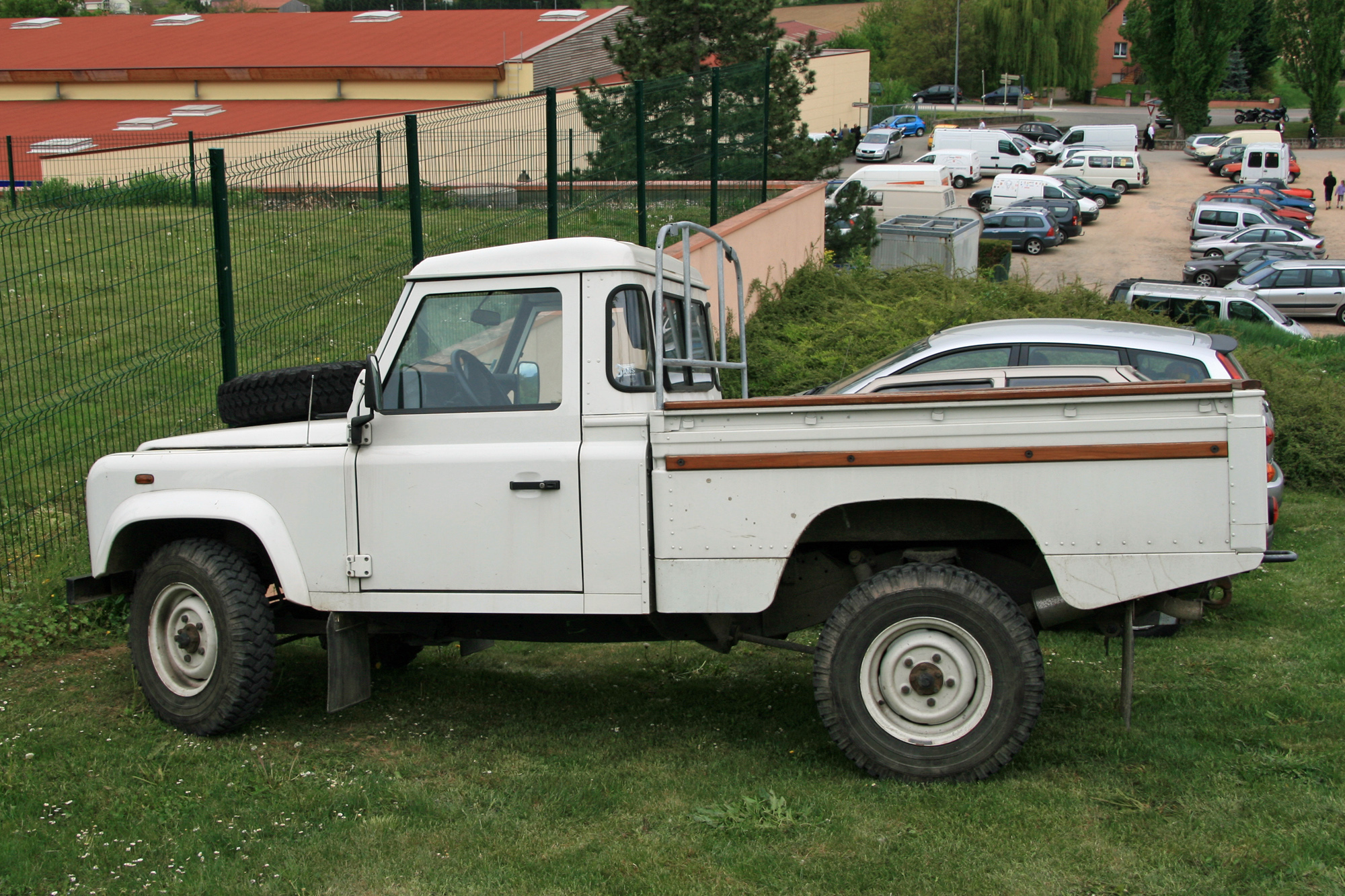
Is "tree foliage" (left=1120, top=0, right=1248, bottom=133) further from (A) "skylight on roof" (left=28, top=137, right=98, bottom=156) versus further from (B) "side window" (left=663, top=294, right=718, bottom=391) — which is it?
(B) "side window" (left=663, top=294, right=718, bottom=391)

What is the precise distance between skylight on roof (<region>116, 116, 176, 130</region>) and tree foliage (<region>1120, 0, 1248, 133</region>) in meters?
53.8

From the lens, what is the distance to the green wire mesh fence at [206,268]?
731 cm

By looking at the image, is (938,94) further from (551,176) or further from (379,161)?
(379,161)

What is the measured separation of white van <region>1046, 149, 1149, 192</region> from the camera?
52.2m

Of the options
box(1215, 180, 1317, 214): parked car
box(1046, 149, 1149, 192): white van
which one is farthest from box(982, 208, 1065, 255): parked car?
box(1046, 149, 1149, 192): white van

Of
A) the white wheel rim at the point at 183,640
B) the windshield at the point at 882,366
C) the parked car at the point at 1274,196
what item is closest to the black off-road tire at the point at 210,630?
the white wheel rim at the point at 183,640

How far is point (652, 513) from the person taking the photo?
4.95 meters

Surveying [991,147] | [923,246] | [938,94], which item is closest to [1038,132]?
[991,147]

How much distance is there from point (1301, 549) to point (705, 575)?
709cm

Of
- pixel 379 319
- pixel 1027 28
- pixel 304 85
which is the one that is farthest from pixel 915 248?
pixel 1027 28

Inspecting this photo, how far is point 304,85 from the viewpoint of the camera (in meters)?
41.0

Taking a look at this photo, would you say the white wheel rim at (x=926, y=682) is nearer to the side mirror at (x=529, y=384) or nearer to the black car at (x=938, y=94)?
the side mirror at (x=529, y=384)

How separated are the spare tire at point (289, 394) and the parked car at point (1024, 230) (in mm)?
35710

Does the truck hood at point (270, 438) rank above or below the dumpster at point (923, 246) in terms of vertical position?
below
